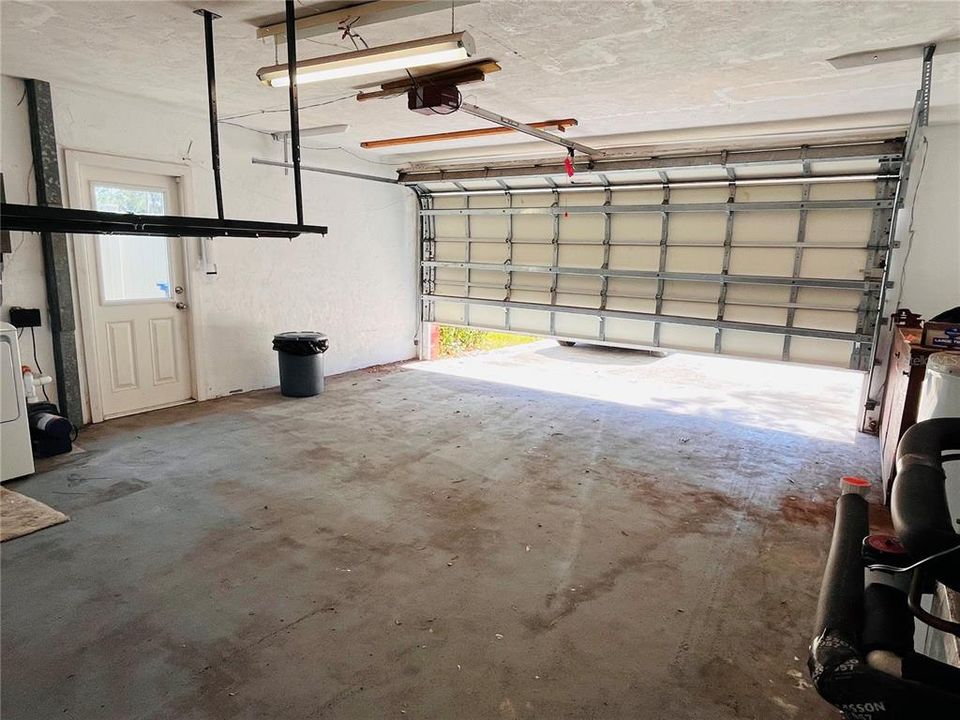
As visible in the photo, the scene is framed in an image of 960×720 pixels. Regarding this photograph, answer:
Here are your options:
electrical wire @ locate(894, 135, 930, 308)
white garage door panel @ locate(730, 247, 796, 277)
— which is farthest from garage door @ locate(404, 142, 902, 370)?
electrical wire @ locate(894, 135, 930, 308)

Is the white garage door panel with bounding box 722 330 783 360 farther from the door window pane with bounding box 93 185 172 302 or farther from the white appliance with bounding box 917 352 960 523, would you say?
the door window pane with bounding box 93 185 172 302

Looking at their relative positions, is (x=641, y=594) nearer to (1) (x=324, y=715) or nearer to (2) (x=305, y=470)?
(1) (x=324, y=715)

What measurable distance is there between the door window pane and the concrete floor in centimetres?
122

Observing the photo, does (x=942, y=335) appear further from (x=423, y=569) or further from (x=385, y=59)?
(x=385, y=59)

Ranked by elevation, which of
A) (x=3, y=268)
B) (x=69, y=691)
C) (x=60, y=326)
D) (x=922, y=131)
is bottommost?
(x=69, y=691)

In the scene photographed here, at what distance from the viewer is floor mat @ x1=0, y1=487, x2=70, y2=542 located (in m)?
3.15

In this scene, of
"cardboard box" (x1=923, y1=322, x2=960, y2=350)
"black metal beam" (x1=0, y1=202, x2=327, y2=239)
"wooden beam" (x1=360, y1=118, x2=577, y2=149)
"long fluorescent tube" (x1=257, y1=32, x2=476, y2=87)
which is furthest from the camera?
"wooden beam" (x1=360, y1=118, x2=577, y2=149)

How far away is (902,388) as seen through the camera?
12.4ft

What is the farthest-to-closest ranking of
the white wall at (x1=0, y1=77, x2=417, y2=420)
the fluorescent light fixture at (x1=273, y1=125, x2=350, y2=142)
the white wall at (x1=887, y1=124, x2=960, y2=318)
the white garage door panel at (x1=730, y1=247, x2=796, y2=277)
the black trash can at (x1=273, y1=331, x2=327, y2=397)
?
the black trash can at (x1=273, y1=331, x2=327, y2=397) → the white garage door panel at (x1=730, y1=247, x2=796, y2=277) → the fluorescent light fixture at (x1=273, y1=125, x2=350, y2=142) → the white wall at (x1=887, y1=124, x2=960, y2=318) → the white wall at (x1=0, y1=77, x2=417, y2=420)

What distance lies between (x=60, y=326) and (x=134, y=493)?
1.92 metres

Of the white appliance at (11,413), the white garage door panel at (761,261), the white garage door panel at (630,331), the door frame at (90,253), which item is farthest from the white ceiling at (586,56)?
the white garage door panel at (630,331)

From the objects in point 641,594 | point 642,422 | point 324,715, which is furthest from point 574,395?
point 324,715

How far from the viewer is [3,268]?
4316mm

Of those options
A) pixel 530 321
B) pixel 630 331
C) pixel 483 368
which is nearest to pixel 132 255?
pixel 483 368
